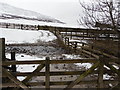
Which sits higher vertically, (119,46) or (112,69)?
(119,46)

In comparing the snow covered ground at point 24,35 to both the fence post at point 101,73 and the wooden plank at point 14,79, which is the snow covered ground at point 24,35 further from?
the wooden plank at point 14,79

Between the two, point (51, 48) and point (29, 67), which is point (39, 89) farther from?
point (51, 48)

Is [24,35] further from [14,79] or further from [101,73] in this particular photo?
[101,73]

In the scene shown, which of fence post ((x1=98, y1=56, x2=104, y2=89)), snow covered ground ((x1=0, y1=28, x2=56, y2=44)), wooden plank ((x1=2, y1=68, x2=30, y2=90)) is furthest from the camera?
snow covered ground ((x1=0, y1=28, x2=56, y2=44))

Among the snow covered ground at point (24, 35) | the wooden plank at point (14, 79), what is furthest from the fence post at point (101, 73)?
the snow covered ground at point (24, 35)

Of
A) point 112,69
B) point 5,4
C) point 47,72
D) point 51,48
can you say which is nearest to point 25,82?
point 47,72

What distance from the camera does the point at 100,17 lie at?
657cm

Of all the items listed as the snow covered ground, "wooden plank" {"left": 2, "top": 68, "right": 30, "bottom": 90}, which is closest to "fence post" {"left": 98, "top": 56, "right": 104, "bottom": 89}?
"wooden plank" {"left": 2, "top": 68, "right": 30, "bottom": 90}

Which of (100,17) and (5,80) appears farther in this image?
(100,17)

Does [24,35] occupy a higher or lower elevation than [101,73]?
higher

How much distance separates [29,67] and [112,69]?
18.5 feet

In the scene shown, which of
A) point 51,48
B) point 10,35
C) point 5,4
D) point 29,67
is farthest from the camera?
point 5,4

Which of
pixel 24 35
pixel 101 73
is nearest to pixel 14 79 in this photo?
pixel 101 73

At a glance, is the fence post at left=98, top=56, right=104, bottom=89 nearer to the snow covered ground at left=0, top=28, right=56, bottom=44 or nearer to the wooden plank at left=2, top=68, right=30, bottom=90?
the wooden plank at left=2, top=68, right=30, bottom=90
